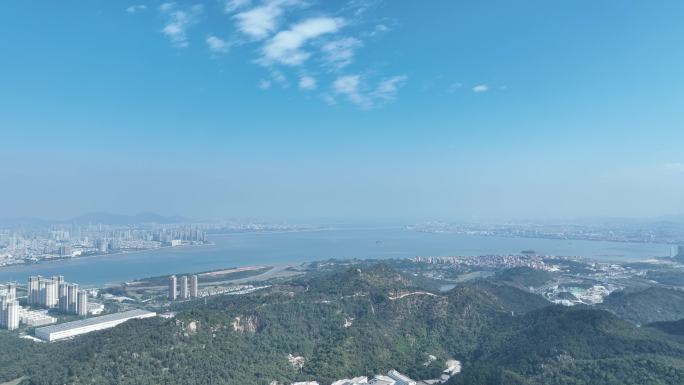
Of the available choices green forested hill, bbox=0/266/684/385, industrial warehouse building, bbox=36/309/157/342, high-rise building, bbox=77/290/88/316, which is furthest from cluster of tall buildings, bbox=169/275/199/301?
green forested hill, bbox=0/266/684/385

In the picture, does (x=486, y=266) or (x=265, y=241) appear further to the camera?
(x=265, y=241)

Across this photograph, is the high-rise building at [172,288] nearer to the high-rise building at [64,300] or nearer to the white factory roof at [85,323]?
the high-rise building at [64,300]

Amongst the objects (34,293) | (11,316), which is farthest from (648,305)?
(34,293)

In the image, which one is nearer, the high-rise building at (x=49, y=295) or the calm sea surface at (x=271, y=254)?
the high-rise building at (x=49, y=295)

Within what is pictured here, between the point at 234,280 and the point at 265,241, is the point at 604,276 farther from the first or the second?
the point at 265,241

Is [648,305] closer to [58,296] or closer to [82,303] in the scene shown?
[82,303]

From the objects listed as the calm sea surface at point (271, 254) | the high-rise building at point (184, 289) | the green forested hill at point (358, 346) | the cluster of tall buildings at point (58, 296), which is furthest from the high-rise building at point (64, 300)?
the calm sea surface at point (271, 254)

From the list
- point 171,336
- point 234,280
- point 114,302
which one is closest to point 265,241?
point 234,280
